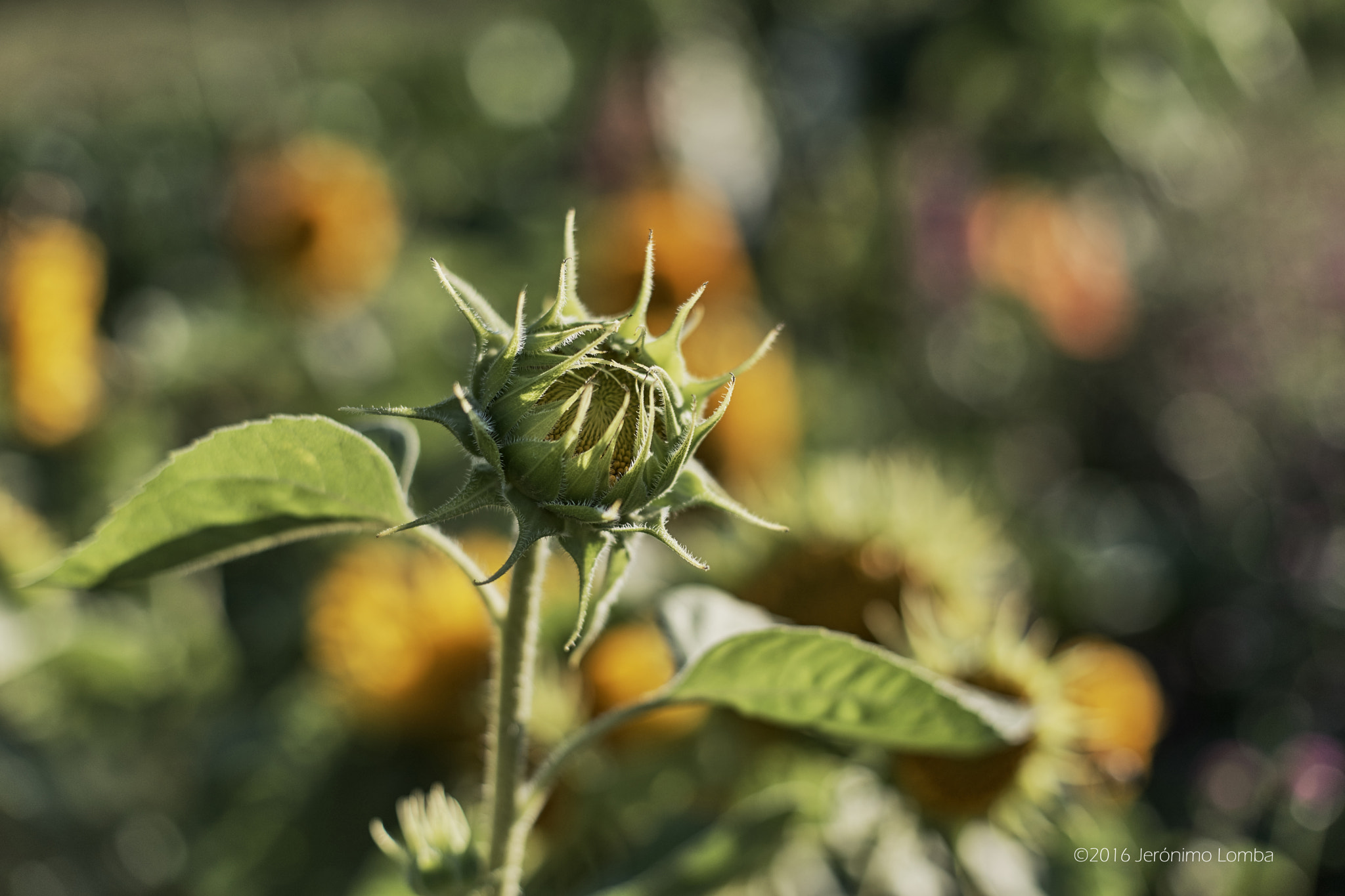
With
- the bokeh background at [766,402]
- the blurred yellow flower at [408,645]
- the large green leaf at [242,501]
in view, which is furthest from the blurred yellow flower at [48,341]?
the large green leaf at [242,501]

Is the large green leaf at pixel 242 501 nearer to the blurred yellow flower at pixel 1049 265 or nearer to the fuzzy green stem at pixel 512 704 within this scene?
the fuzzy green stem at pixel 512 704

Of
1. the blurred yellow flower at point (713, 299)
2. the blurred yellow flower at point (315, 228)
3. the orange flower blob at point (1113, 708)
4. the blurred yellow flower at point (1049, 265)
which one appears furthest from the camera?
the blurred yellow flower at point (1049, 265)

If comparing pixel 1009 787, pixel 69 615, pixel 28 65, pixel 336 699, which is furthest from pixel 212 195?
pixel 28 65

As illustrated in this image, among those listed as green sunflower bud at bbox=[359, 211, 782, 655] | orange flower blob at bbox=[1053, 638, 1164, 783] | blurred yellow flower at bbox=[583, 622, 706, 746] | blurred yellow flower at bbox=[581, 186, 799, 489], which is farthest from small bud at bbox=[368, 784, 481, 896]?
blurred yellow flower at bbox=[581, 186, 799, 489]

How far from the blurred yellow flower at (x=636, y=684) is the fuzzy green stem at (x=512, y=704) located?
0.29 meters

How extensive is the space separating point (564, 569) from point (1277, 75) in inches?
50.9

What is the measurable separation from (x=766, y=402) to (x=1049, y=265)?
0.58m

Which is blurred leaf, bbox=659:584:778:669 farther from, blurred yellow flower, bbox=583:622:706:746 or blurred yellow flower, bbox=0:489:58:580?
blurred yellow flower, bbox=0:489:58:580

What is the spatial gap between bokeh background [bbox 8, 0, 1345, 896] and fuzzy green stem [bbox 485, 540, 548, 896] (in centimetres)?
13

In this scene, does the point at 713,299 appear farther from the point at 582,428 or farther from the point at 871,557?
the point at 582,428

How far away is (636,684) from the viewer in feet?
2.27

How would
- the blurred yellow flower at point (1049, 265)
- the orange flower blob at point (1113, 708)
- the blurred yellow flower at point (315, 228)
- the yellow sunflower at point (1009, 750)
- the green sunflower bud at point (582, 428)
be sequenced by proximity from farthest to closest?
the blurred yellow flower at point (1049, 265) → the blurred yellow flower at point (315, 228) → the orange flower blob at point (1113, 708) → the yellow sunflower at point (1009, 750) → the green sunflower bud at point (582, 428)

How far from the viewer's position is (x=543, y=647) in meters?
0.72

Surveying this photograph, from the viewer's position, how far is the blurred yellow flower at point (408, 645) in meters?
0.75
